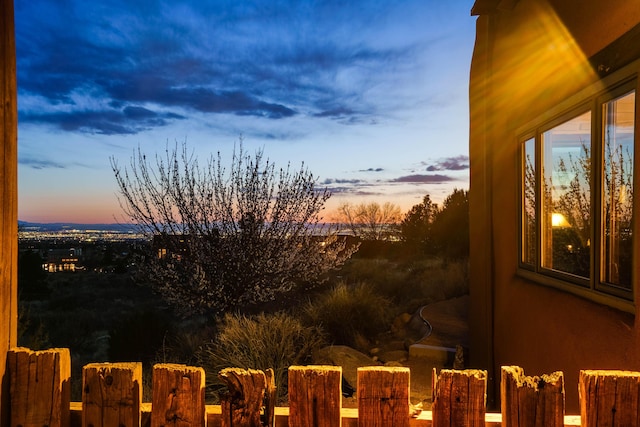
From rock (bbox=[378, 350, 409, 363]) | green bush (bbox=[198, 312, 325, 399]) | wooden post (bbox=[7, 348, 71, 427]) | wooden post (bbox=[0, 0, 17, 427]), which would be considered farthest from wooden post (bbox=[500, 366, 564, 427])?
rock (bbox=[378, 350, 409, 363])

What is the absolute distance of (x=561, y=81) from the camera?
3363 millimetres

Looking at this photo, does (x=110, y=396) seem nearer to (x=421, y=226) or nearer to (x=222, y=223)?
(x=222, y=223)

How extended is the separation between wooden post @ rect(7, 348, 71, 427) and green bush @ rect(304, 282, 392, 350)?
558 centimetres

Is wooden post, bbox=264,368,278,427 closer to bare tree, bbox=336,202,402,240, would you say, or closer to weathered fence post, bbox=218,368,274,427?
weathered fence post, bbox=218,368,274,427

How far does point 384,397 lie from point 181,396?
597 millimetres

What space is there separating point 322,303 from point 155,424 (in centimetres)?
670

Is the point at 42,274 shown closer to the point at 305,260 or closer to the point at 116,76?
the point at 116,76

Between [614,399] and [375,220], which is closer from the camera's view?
[614,399]

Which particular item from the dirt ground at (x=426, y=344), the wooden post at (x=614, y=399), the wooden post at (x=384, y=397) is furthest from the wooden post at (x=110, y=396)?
the dirt ground at (x=426, y=344)

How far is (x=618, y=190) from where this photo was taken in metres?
2.69

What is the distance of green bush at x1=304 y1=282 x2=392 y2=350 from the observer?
7.11 metres

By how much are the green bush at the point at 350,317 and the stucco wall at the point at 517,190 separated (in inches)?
85.7

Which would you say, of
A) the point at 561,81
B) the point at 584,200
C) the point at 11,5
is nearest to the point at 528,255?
the point at 584,200

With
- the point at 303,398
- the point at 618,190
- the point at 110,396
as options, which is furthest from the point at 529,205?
the point at 110,396
